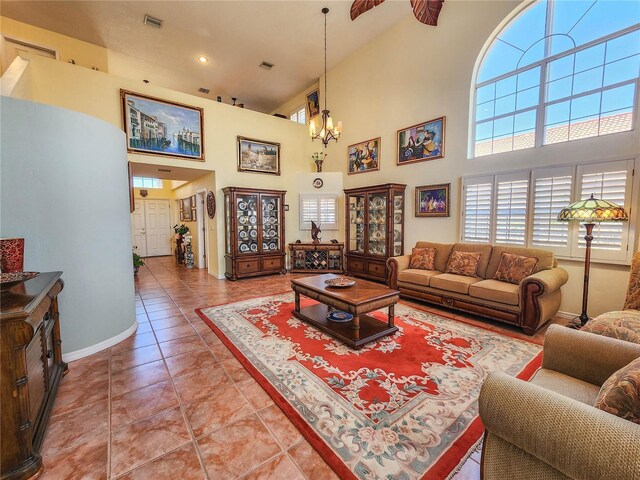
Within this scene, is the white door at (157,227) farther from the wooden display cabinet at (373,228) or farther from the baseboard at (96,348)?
the baseboard at (96,348)

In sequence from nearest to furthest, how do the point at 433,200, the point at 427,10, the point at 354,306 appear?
the point at 354,306 < the point at 427,10 < the point at 433,200

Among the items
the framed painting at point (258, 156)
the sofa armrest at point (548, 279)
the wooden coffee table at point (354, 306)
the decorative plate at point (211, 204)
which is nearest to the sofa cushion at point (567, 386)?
the wooden coffee table at point (354, 306)

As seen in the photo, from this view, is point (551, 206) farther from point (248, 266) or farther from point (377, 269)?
point (248, 266)

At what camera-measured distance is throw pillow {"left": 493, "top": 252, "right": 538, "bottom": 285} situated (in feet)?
11.2

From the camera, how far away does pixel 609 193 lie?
323 centimetres

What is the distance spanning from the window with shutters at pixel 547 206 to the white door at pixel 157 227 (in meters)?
9.99

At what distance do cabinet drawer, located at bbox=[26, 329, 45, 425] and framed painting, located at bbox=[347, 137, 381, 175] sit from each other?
5.70 metres

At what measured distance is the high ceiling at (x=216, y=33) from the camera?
188 inches

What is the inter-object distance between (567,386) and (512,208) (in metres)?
3.22

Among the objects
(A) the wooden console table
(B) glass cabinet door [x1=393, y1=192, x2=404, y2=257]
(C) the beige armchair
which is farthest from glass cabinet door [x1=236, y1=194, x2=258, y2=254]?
(C) the beige armchair

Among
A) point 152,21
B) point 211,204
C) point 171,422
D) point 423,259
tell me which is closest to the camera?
point 171,422

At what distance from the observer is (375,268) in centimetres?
556

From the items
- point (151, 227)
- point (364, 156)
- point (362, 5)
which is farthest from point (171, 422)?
point (151, 227)

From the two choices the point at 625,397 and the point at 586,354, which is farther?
the point at 586,354
